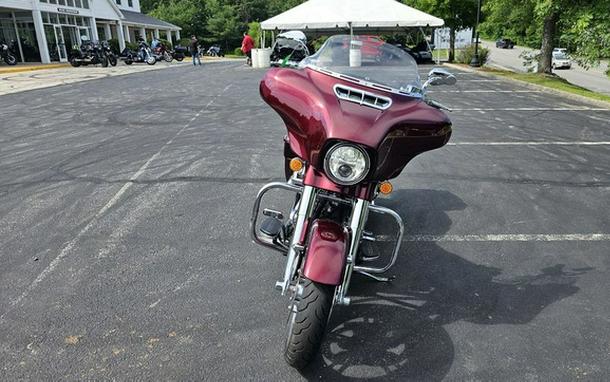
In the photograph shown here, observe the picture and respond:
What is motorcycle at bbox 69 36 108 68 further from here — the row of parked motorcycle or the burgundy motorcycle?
the burgundy motorcycle

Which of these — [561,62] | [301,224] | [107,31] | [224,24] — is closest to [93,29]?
[107,31]

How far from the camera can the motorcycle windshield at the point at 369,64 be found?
2883 mm

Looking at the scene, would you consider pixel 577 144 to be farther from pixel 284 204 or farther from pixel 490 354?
pixel 490 354

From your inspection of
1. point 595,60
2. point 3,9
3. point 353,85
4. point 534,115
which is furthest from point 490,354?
point 3,9

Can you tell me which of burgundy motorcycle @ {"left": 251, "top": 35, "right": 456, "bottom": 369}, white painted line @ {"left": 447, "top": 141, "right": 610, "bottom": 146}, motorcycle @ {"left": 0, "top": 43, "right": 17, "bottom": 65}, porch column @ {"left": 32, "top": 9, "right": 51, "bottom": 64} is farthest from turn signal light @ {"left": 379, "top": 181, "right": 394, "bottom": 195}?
porch column @ {"left": 32, "top": 9, "right": 51, "bottom": 64}

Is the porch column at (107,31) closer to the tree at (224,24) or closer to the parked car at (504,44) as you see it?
the tree at (224,24)

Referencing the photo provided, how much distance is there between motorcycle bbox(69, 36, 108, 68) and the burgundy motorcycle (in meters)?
25.5

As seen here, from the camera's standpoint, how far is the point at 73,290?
3277 mm

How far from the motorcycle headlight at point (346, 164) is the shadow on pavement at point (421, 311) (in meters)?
1.04

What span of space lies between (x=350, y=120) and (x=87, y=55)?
2641 centimetres

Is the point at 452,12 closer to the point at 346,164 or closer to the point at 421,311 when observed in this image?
the point at 421,311

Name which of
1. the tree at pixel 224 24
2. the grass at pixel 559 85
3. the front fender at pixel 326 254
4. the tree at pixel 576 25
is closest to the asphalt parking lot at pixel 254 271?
the front fender at pixel 326 254

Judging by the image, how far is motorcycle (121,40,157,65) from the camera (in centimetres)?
2795

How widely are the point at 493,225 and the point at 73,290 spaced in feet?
12.2
